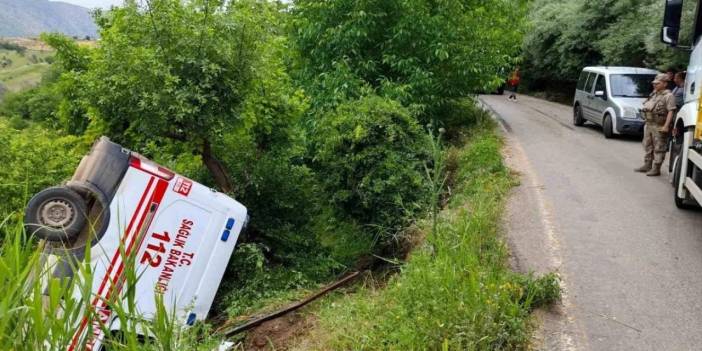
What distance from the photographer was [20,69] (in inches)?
3684

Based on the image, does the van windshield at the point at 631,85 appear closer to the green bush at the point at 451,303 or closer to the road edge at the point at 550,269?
the road edge at the point at 550,269

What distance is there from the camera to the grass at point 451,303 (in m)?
4.23

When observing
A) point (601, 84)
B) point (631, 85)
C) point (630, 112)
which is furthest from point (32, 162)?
point (631, 85)

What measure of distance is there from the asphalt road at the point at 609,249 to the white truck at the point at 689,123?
1.41 feet

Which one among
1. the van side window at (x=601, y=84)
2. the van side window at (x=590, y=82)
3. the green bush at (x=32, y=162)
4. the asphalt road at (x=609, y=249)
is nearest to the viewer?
the asphalt road at (x=609, y=249)

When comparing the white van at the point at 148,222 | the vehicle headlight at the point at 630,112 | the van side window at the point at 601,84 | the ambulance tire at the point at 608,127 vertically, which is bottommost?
the white van at the point at 148,222

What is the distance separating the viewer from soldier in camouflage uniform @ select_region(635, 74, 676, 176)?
31.0 ft

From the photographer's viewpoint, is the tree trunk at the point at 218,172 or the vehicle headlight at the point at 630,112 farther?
the vehicle headlight at the point at 630,112

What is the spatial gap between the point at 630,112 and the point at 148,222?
11.6m

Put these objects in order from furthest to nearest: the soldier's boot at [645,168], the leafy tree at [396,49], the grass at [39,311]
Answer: the leafy tree at [396,49] → the soldier's boot at [645,168] → the grass at [39,311]

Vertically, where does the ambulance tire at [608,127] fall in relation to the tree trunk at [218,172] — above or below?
above

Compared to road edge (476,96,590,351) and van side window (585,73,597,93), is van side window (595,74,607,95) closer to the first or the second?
van side window (585,73,597,93)

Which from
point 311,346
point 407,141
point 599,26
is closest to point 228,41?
point 407,141

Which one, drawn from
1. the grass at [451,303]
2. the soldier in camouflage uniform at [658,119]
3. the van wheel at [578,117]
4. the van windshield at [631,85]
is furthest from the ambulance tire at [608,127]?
the grass at [451,303]
